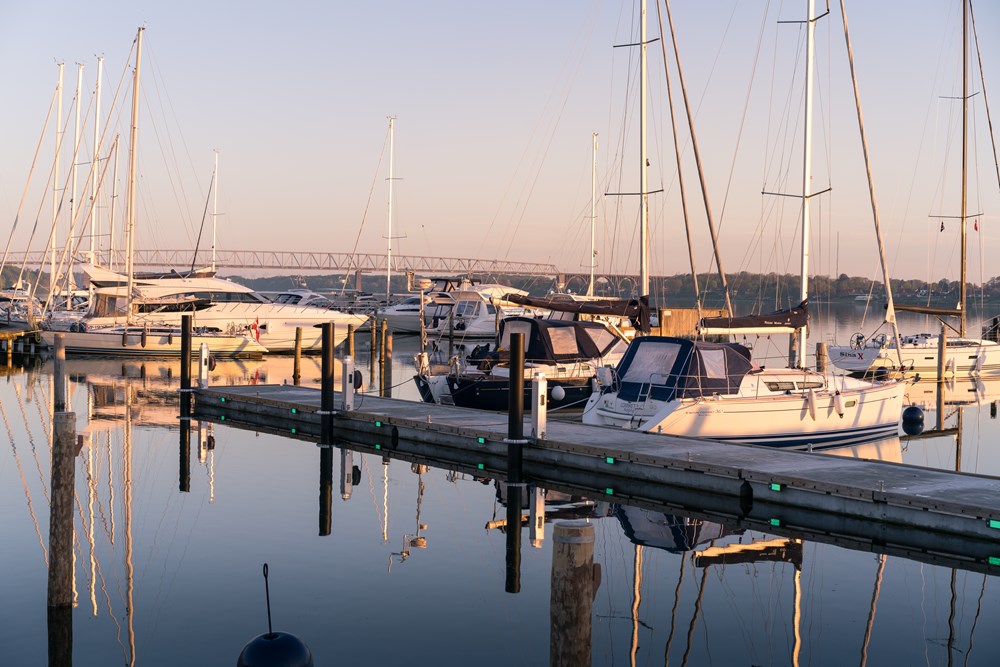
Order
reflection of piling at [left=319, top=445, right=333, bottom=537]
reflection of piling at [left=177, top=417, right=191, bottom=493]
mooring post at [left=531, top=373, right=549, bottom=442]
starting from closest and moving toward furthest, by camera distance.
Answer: reflection of piling at [left=319, top=445, right=333, bottom=537], mooring post at [left=531, top=373, right=549, bottom=442], reflection of piling at [left=177, top=417, right=191, bottom=493]

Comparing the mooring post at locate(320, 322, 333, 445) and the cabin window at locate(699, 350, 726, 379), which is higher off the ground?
the cabin window at locate(699, 350, 726, 379)

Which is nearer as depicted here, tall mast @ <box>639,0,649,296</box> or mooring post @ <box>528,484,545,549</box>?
mooring post @ <box>528,484,545,549</box>

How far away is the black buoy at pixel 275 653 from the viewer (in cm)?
762

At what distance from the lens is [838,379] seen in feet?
75.1

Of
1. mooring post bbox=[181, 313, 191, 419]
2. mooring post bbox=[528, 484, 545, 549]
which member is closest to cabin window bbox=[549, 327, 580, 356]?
mooring post bbox=[181, 313, 191, 419]

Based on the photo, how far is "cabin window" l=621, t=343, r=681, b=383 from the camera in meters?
20.7

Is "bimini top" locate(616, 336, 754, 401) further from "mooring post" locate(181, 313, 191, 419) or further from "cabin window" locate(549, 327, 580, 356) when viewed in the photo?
"mooring post" locate(181, 313, 191, 419)

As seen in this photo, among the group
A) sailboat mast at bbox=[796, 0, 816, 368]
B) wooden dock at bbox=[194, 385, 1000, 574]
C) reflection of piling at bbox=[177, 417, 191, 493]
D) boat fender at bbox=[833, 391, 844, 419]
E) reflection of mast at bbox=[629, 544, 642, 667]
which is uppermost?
sailboat mast at bbox=[796, 0, 816, 368]

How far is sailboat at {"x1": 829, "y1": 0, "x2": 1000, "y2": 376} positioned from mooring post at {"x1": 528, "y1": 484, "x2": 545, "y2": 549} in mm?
25357

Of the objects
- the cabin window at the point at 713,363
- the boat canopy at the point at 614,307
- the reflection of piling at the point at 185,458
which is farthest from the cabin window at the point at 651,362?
the reflection of piling at the point at 185,458

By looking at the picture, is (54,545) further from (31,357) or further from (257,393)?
(31,357)

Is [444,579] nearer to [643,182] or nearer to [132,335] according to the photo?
[643,182]

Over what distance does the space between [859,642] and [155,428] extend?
18.2 metres

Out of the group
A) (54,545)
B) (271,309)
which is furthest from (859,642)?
(271,309)
